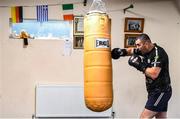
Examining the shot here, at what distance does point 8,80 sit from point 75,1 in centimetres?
176

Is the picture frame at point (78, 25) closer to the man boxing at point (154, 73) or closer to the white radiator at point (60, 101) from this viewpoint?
the white radiator at point (60, 101)

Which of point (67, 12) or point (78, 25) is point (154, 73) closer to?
point (78, 25)

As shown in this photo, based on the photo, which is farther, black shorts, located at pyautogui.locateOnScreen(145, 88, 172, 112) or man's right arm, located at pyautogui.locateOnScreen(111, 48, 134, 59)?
black shorts, located at pyautogui.locateOnScreen(145, 88, 172, 112)

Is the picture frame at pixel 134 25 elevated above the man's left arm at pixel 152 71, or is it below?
above

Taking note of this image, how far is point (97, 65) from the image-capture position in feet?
11.4

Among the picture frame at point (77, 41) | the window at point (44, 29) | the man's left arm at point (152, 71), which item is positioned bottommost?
the man's left arm at point (152, 71)

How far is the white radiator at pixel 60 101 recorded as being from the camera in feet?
17.4

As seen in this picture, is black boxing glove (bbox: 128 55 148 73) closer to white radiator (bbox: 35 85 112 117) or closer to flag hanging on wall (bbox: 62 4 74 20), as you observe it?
white radiator (bbox: 35 85 112 117)

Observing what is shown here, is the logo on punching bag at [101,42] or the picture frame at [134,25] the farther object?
the picture frame at [134,25]

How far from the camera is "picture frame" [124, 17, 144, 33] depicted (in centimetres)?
558

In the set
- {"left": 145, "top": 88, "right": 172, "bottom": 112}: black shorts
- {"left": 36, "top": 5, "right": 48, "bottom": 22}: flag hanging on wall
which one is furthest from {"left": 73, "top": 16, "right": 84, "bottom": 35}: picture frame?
{"left": 145, "top": 88, "right": 172, "bottom": 112}: black shorts

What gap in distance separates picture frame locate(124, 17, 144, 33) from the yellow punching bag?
81.9 inches

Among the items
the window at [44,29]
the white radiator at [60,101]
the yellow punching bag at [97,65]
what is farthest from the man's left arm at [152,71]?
the window at [44,29]

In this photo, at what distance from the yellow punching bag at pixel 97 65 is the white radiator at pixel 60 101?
6.06 ft
